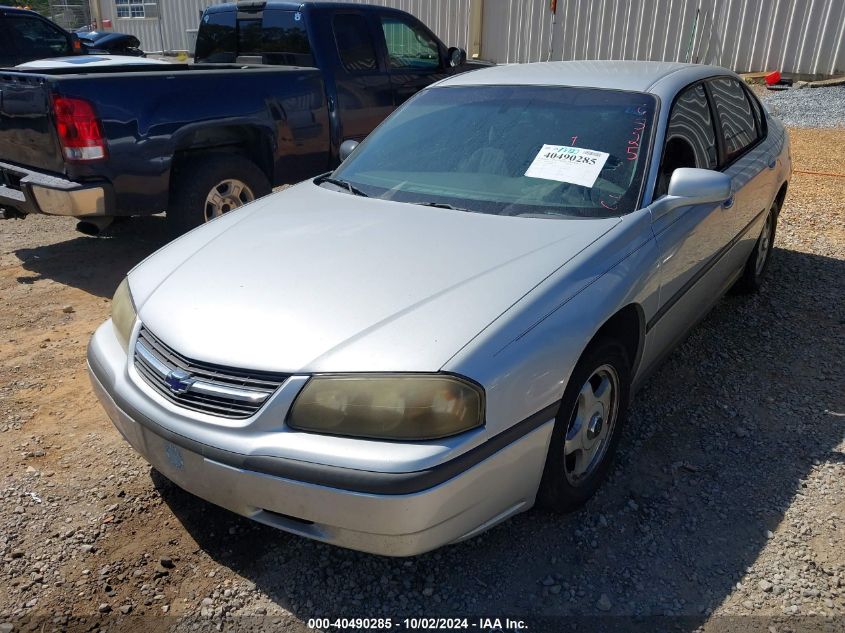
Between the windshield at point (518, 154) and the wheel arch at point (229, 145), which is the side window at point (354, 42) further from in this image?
the windshield at point (518, 154)

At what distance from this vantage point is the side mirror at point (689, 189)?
2.98 m

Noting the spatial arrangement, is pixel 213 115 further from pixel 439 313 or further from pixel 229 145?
pixel 439 313

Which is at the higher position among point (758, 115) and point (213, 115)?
point (758, 115)

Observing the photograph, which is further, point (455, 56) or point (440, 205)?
point (455, 56)

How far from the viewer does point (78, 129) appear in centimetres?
466

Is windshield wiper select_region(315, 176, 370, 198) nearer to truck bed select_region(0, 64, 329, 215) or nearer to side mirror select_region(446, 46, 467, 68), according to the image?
truck bed select_region(0, 64, 329, 215)

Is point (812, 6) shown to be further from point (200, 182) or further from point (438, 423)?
point (438, 423)

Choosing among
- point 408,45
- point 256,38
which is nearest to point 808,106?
point 408,45

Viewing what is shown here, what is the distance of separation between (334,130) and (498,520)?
474 cm

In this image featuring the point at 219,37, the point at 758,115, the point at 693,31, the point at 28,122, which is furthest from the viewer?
the point at 693,31

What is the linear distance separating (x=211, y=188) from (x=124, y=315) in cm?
284

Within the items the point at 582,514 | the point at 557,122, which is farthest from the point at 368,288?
the point at 557,122

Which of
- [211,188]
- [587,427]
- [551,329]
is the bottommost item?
[587,427]

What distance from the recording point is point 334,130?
6.31 meters
